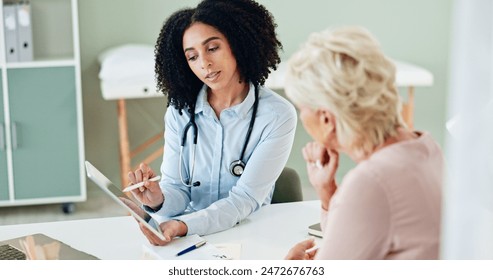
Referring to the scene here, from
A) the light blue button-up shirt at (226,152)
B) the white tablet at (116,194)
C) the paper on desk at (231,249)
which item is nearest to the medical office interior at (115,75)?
the light blue button-up shirt at (226,152)

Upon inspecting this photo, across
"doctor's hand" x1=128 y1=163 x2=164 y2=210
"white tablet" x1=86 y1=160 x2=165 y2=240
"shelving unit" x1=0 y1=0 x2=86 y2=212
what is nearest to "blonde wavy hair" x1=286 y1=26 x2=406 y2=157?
"white tablet" x1=86 y1=160 x2=165 y2=240

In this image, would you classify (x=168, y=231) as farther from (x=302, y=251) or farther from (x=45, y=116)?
(x=45, y=116)

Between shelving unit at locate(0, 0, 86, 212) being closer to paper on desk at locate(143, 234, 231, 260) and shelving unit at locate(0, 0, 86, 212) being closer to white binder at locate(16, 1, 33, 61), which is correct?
white binder at locate(16, 1, 33, 61)

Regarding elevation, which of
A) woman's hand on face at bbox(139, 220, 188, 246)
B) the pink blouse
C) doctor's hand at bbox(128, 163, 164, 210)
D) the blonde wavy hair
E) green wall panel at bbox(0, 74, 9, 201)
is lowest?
green wall panel at bbox(0, 74, 9, 201)

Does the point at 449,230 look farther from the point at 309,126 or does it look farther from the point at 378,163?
the point at 309,126

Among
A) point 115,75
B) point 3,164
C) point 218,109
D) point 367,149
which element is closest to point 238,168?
point 218,109

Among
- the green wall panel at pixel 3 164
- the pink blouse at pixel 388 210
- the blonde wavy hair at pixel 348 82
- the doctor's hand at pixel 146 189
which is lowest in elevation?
the green wall panel at pixel 3 164

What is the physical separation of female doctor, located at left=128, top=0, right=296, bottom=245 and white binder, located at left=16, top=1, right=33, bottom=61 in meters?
1.51

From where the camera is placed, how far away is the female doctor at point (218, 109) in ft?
7.52

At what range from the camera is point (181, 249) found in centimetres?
192

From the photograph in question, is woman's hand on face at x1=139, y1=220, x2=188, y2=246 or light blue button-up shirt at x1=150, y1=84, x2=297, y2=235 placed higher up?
light blue button-up shirt at x1=150, y1=84, x2=297, y2=235

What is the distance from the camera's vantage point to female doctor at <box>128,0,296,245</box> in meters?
2.29

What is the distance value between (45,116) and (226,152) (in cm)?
174

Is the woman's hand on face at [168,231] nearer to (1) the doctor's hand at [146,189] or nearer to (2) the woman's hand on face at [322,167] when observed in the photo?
(1) the doctor's hand at [146,189]
